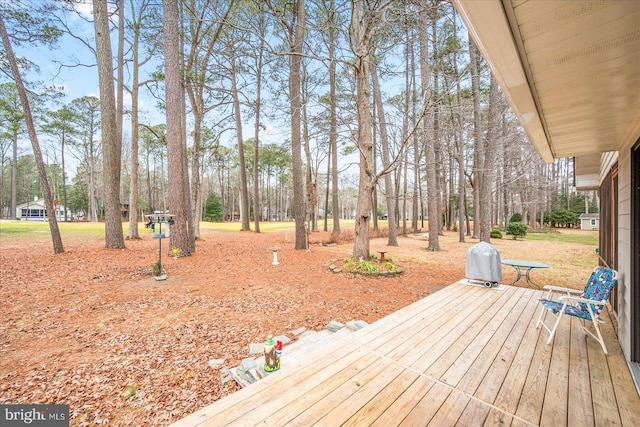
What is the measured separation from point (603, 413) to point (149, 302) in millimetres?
5742

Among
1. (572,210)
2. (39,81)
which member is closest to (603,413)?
(39,81)

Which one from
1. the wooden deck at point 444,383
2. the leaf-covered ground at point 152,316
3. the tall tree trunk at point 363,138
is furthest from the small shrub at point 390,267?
the wooden deck at point 444,383

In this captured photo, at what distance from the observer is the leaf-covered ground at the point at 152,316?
2256 mm

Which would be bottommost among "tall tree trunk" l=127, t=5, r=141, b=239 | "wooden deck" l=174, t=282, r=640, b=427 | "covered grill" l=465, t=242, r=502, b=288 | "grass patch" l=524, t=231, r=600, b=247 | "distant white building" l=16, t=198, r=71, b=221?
"grass patch" l=524, t=231, r=600, b=247

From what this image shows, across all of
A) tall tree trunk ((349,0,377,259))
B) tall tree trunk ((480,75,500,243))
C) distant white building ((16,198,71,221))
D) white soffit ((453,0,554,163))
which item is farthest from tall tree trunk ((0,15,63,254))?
distant white building ((16,198,71,221))

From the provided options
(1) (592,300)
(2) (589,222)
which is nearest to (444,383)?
(1) (592,300)

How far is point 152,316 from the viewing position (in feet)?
12.6

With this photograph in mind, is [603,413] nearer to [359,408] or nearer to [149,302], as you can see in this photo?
[359,408]

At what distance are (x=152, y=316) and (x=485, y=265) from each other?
6.00 metres

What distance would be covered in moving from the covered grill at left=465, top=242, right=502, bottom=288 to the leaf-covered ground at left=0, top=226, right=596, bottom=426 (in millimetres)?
1060

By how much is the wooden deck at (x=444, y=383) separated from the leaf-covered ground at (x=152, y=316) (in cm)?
83

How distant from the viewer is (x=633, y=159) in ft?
8.23

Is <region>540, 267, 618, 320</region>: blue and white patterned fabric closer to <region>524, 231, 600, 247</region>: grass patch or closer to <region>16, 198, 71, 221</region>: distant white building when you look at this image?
<region>524, 231, 600, 247</region>: grass patch

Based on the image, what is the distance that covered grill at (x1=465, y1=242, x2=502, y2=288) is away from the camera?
4711 mm
